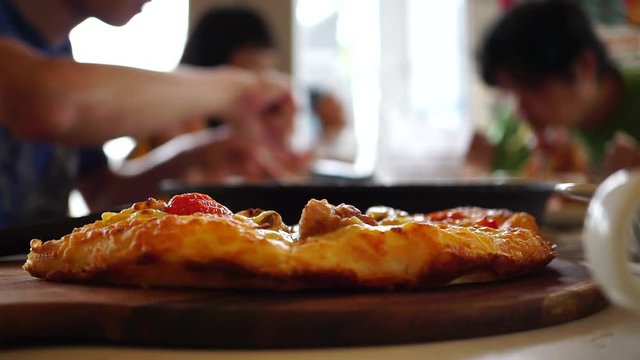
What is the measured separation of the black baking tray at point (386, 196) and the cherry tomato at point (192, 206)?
263mm

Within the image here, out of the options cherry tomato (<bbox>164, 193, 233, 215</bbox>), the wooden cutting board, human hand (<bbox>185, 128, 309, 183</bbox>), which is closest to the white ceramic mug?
the wooden cutting board

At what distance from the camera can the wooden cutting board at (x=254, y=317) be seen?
0.43 meters

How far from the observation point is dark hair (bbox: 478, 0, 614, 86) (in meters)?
2.36

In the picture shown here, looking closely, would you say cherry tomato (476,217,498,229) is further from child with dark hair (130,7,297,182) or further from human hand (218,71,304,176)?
child with dark hair (130,7,297,182)

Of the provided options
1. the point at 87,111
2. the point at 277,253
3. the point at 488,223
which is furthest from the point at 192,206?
the point at 87,111

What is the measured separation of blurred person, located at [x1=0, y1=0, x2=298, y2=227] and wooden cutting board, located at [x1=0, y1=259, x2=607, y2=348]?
3.18ft

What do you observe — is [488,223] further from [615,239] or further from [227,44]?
[227,44]

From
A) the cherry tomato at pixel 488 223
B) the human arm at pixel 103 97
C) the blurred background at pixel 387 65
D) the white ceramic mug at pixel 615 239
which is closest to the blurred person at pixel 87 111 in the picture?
the human arm at pixel 103 97

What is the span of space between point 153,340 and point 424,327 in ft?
0.52

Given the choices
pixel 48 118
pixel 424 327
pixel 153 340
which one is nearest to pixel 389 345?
pixel 424 327

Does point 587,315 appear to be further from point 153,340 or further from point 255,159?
point 255,159

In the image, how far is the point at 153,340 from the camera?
17.2 inches

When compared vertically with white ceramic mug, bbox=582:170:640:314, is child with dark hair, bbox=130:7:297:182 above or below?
above

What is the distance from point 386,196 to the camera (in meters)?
0.83
